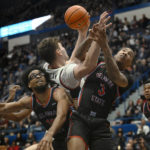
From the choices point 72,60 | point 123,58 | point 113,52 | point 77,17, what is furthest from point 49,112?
point 113,52

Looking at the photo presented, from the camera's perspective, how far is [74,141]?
3.50 meters

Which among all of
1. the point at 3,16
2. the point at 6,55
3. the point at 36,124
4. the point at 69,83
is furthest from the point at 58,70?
the point at 3,16

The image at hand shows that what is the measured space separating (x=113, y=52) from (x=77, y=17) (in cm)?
1025

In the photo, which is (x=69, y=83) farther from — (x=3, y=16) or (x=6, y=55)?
(x=3, y=16)

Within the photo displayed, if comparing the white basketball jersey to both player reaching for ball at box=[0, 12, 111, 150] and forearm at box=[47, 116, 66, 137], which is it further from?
forearm at box=[47, 116, 66, 137]

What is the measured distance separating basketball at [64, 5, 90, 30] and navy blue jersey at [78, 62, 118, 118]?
681 millimetres

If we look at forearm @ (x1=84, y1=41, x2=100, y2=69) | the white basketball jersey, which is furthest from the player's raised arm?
the white basketball jersey

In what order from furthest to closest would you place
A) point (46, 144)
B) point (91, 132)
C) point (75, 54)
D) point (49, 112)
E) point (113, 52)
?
point (113, 52) → point (49, 112) → point (75, 54) → point (91, 132) → point (46, 144)

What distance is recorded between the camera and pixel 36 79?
13.1 ft

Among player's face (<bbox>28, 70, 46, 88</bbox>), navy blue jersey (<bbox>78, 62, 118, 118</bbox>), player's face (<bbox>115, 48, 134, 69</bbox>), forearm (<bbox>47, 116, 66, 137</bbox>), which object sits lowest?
forearm (<bbox>47, 116, 66, 137</bbox>)

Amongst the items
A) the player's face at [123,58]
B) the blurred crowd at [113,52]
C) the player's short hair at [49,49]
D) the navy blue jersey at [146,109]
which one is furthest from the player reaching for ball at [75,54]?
the navy blue jersey at [146,109]

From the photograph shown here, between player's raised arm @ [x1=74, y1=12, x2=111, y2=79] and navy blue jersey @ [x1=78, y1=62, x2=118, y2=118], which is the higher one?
player's raised arm @ [x1=74, y1=12, x2=111, y2=79]

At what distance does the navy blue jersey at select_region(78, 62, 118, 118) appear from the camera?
12.3ft

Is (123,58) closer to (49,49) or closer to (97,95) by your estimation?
(97,95)
